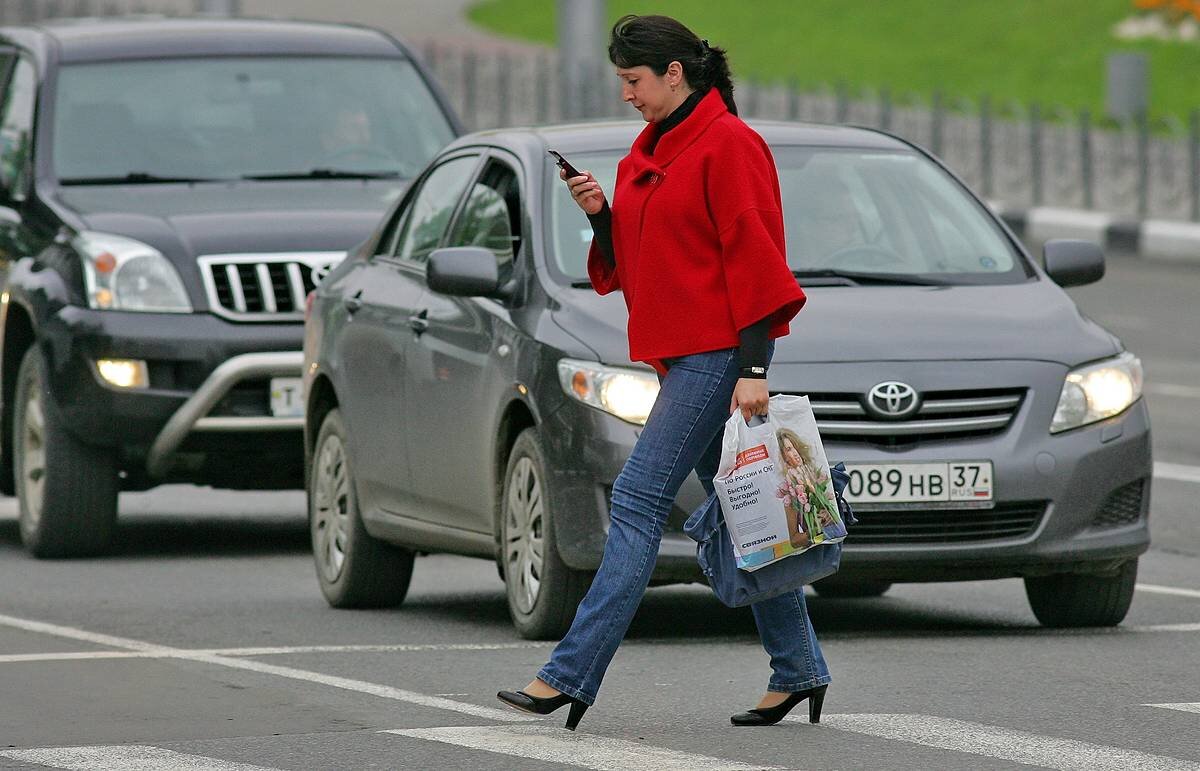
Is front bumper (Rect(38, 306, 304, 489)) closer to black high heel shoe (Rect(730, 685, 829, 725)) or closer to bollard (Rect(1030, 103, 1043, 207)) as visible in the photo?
black high heel shoe (Rect(730, 685, 829, 725))

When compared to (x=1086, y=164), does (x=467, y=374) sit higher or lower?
higher

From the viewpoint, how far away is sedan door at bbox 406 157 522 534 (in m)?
8.86

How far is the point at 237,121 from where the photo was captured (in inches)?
494

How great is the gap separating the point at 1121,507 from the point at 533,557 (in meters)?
1.73

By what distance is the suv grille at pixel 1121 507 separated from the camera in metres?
8.48

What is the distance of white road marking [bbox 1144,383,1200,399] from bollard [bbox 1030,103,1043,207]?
1222 centimetres

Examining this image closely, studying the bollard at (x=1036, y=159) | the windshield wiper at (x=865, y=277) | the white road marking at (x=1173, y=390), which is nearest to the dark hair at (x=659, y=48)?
the windshield wiper at (x=865, y=277)

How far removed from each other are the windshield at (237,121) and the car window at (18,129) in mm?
132

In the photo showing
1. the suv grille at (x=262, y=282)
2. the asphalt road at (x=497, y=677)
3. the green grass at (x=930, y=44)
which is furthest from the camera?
the green grass at (x=930, y=44)

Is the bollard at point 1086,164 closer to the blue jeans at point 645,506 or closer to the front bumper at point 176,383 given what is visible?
the front bumper at point 176,383

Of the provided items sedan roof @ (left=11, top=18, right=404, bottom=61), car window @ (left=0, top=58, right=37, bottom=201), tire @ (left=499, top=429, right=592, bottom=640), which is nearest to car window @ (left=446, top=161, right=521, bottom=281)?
tire @ (left=499, top=429, right=592, bottom=640)

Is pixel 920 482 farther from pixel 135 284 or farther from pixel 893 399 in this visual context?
pixel 135 284

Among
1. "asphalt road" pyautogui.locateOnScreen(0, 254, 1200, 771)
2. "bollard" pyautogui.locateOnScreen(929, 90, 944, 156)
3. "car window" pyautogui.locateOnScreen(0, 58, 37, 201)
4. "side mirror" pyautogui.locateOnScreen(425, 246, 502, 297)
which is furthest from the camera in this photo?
"bollard" pyautogui.locateOnScreen(929, 90, 944, 156)

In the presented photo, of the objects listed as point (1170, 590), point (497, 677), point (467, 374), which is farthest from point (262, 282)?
point (497, 677)
